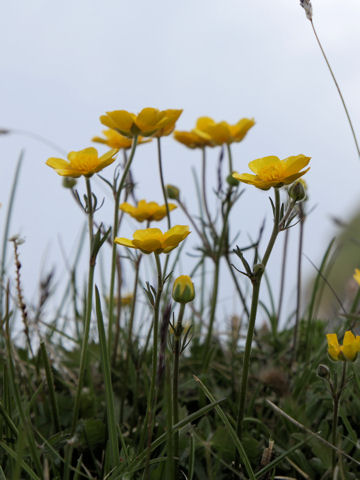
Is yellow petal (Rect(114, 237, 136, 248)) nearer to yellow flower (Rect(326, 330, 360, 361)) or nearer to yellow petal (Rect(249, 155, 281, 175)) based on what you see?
yellow petal (Rect(249, 155, 281, 175))

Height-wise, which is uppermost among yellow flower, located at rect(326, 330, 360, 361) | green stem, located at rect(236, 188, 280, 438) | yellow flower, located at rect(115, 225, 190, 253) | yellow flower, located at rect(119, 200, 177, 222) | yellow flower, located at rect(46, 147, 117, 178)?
yellow flower, located at rect(46, 147, 117, 178)

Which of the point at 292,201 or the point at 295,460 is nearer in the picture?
the point at 292,201

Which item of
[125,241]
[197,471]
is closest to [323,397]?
[197,471]

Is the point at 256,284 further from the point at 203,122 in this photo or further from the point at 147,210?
the point at 203,122

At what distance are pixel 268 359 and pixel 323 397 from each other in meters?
0.41

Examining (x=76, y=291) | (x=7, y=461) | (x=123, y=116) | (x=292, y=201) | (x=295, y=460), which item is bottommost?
(x=295, y=460)

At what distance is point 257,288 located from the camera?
0.82 metres

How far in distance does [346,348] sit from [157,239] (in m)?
0.34

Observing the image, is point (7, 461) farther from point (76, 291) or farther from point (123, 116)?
point (76, 291)

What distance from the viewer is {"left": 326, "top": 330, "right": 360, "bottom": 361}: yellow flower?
85 centimetres

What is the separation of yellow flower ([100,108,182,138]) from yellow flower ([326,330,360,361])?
1.63 ft

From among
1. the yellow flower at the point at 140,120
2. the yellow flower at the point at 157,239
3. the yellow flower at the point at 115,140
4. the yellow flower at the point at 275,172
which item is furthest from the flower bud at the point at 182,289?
the yellow flower at the point at 115,140

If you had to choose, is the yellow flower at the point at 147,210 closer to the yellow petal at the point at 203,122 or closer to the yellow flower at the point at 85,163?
the yellow flower at the point at 85,163

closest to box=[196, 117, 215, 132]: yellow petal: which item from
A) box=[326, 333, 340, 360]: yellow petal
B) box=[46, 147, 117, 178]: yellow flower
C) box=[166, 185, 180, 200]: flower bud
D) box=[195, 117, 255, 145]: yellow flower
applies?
box=[195, 117, 255, 145]: yellow flower
